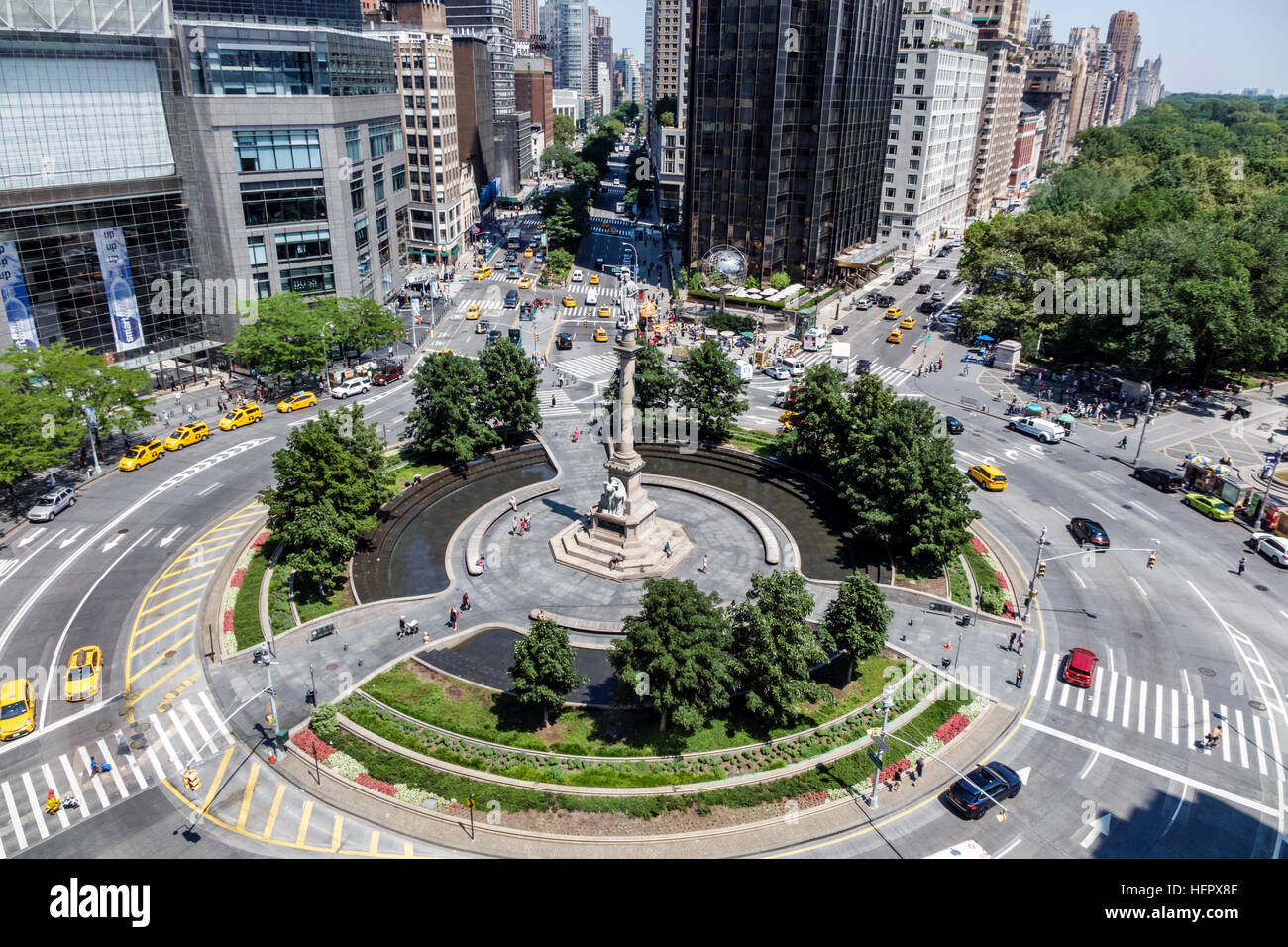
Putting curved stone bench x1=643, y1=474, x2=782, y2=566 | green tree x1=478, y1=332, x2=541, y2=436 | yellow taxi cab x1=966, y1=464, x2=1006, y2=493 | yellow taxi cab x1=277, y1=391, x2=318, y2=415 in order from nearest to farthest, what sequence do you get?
curved stone bench x1=643, y1=474, x2=782, y2=566 → yellow taxi cab x1=966, y1=464, x2=1006, y2=493 → green tree x1=478, y1=332, x2=541, y2=436 → yellow taxi cab x1=277, y1=391, x2=318, y2=415

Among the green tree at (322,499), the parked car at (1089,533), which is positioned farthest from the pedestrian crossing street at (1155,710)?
the green tree at (322,499)

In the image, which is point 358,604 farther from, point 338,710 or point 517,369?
point 517,369

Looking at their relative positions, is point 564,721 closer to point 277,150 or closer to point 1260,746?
point 1260,746

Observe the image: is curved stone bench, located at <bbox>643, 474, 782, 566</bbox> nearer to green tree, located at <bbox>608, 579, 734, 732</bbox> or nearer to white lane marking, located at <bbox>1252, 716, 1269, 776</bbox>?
green tree, located at <bbox>608, 579, 734, 732</bbox>

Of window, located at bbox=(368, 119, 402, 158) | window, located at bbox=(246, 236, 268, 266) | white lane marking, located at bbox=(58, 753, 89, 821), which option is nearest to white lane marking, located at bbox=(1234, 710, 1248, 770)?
white lane marking, located at bbox=(58, 753, 89, 821)

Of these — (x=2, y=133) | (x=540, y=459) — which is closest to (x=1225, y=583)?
(x=540, y=459)

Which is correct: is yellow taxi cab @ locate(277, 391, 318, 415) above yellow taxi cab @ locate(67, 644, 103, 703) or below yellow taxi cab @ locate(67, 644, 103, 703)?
above

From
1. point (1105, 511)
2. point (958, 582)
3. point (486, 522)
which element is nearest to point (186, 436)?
point (486, 522)
